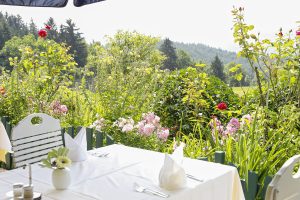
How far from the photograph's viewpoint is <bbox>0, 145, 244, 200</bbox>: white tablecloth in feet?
5.17

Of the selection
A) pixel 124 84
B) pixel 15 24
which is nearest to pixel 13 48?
pixel 15 24

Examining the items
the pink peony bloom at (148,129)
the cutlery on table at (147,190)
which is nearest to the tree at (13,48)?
the pink peony bloom at (148,129)

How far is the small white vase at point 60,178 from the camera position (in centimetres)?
159

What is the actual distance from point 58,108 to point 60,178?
231 cm

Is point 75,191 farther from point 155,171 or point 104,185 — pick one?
point 155,171

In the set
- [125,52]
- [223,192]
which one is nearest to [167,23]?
[125,52]

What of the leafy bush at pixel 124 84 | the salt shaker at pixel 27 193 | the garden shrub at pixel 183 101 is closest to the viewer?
the salt shaker at pixel 27 193

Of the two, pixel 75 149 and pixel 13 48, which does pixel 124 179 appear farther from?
pixel 13 48

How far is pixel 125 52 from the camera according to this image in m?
4.04

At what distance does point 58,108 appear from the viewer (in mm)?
3809

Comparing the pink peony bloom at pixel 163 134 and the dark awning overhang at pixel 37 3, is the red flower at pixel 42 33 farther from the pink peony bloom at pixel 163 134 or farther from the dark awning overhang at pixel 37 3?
the pink peony bloom at pixel 163 134

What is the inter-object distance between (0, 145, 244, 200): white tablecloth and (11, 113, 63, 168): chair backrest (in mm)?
707

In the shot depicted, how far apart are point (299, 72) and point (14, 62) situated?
3131 millimetres

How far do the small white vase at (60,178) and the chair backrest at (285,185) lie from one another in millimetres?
857
